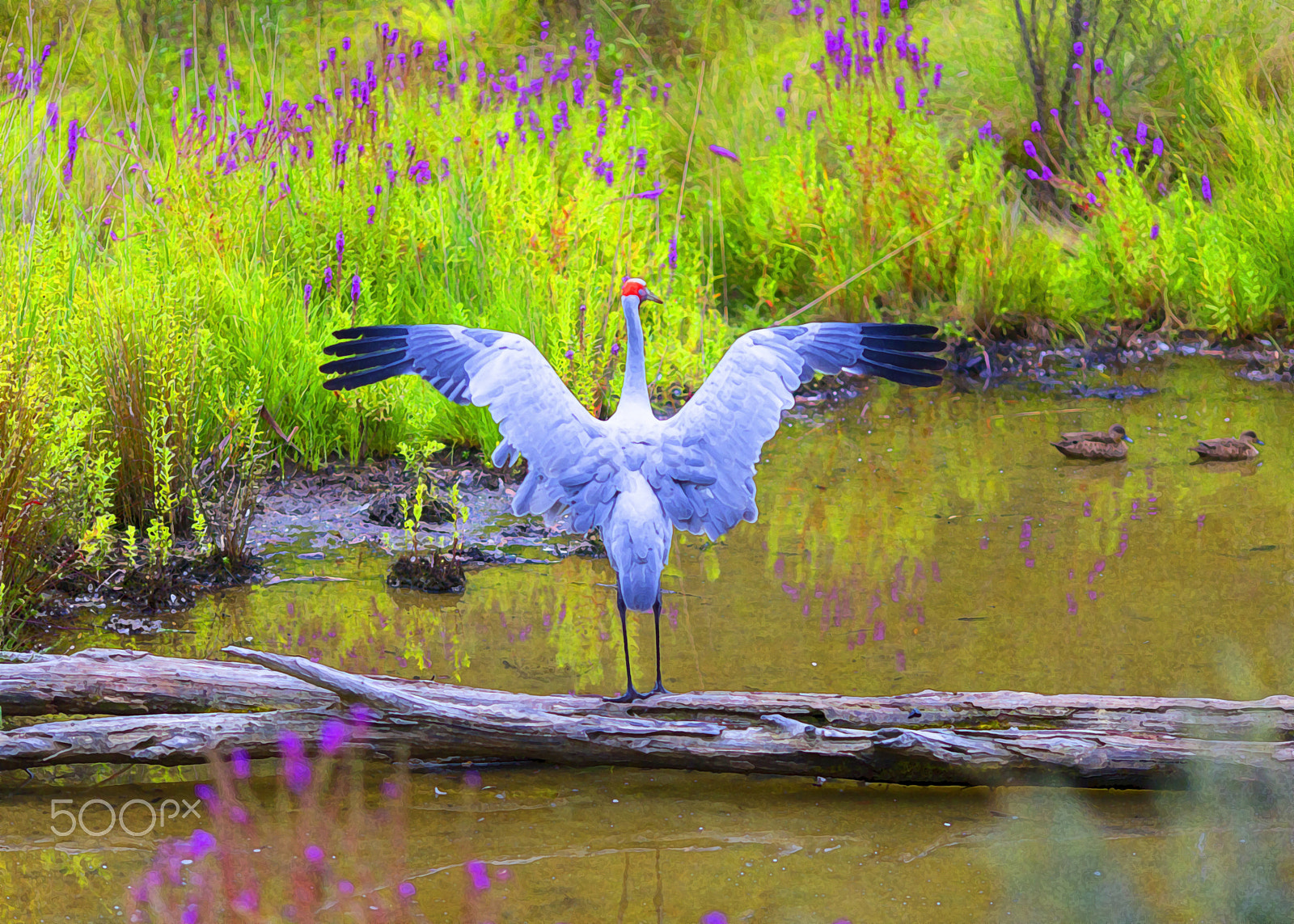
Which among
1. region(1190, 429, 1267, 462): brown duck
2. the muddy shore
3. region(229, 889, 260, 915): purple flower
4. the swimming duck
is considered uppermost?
the swimming duck

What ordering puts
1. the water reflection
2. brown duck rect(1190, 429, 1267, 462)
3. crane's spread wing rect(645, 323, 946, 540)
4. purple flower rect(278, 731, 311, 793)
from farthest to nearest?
brown duck rect(1190, 429, 1267, 462) → the water reflection → crane's spread wing rect(645, 323, 946, 540) → purple flower rect(278, 731, 311, 793)

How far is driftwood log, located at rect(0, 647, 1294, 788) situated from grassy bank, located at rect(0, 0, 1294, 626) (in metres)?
0.88

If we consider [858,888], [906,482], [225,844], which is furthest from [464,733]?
[906,482]

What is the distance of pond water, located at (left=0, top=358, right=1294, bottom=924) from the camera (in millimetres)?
3008

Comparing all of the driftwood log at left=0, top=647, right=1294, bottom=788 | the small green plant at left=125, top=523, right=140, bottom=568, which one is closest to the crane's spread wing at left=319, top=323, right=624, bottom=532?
the driftwood log at left=0, top=647, right=1294, bottom=788

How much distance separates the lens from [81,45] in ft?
34.3

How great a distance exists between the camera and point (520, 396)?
3779mm

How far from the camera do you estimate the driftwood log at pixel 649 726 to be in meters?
3.28

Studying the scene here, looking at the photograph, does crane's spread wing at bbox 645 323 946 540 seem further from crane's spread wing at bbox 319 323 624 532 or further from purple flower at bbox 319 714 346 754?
purple flower at bbox 319 714 346 754

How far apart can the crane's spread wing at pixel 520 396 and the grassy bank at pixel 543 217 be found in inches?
36.1

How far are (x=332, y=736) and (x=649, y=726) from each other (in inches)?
30.2

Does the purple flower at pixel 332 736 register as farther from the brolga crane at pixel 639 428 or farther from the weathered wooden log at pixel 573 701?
the brolga crane at pixel 639 428

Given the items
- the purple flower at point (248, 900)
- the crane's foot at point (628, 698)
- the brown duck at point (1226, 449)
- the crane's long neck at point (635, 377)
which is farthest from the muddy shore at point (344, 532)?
the brown duck at point (1226, 449)

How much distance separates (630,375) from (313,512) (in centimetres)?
191
